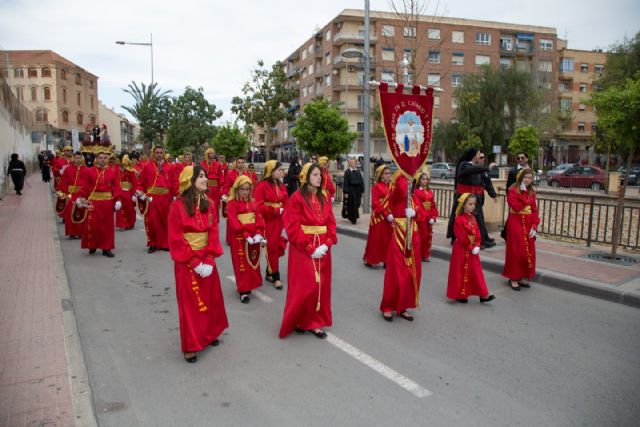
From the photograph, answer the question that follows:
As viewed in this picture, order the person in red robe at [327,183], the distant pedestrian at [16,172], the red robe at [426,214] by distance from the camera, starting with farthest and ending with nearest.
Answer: the distant pedestrian at [16,172] → the red robe at [426,214] → the person in red robe at [327,183]

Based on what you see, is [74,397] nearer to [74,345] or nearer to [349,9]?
[74,345]

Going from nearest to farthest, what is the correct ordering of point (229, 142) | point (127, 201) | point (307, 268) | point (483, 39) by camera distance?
point (307, 268) → point (127, 201) → point (229, 142) → point (483, 39)

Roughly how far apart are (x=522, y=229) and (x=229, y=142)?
1642 inches

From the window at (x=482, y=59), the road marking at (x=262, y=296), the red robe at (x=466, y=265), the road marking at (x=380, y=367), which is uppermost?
the window at (x=482, y=59)

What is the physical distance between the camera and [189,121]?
1988 inches

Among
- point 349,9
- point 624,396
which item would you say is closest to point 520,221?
point 624,396

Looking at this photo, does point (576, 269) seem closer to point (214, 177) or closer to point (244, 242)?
point (244, 242)

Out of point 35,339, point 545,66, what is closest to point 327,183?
point 35,339

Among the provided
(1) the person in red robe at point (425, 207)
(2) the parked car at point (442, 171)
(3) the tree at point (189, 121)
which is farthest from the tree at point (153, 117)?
(1) the person in red robe at point (425, 207)

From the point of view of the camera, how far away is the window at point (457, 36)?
57.0 m

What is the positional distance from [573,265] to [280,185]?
5.02 meters

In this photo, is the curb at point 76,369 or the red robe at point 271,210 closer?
the curb at point 76,369

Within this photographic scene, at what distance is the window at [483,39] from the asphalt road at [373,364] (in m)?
58.0

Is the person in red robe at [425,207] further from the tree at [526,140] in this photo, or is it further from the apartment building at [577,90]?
the apartment building at [577,90]
